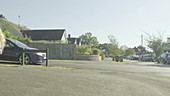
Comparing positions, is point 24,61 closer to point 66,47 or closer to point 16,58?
point 16,58

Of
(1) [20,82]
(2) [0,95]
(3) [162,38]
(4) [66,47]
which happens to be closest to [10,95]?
(2) [0,95]

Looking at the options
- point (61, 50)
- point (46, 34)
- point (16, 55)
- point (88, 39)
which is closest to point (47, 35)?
point (46, 34)

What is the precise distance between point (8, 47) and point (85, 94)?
8.34 metres

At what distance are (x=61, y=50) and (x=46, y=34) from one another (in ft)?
71.6

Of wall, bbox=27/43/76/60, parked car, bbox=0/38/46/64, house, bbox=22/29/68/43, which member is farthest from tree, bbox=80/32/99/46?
parked car, bbox=0/38/46/64

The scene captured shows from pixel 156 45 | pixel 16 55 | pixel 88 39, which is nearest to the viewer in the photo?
pixel 16 55

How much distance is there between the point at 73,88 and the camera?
4895 millimetres

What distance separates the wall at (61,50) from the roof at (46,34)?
18.4 metres

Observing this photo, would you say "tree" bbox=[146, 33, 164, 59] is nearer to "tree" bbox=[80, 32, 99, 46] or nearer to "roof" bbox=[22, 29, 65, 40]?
"roof" bbox=[22, 29, 65, 40]

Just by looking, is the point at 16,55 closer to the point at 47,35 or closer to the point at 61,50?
the point at 61,50

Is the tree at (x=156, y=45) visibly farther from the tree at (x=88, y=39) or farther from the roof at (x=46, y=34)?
the tree at (x=88, y=39)

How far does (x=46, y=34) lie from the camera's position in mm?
46312

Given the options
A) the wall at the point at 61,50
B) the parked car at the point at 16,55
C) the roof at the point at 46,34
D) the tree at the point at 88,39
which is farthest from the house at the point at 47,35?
the tree at the point at 88,39

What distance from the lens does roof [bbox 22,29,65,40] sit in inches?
1769
